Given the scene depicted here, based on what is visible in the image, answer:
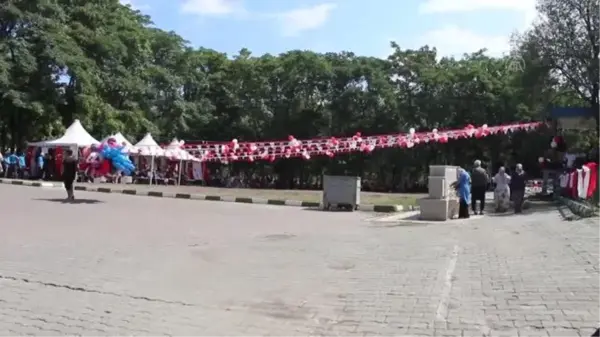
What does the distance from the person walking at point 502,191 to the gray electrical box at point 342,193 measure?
15.4ft

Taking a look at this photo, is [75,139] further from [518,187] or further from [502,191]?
[518,187]

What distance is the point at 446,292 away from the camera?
8.24m

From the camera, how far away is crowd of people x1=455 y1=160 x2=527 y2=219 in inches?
784

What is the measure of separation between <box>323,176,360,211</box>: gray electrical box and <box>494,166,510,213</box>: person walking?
4708mm

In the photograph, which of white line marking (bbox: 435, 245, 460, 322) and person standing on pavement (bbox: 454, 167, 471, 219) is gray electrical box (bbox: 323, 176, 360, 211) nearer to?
person standing on pavement (bbox: 454, 167, 471, 219)

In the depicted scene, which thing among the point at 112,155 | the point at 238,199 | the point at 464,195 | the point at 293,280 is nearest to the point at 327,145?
the point at 238,199

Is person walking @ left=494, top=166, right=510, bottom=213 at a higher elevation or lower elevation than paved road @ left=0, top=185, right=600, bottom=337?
higher

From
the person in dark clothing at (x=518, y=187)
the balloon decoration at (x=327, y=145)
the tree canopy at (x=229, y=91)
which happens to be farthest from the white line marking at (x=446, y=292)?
the tree canopy at (x=229, y=91)

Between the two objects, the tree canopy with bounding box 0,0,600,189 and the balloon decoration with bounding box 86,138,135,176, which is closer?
the balloon decoration with bounding box 86,138,135,176

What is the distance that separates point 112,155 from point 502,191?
828 inches

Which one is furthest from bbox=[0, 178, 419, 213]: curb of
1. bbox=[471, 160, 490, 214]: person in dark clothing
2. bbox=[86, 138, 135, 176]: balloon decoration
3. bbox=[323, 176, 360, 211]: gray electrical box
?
bbox=[86, 138, 135, 176]: balloon decoration

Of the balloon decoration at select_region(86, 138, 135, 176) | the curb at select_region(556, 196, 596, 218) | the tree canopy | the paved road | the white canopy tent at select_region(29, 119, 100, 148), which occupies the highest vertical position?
the tree canopy

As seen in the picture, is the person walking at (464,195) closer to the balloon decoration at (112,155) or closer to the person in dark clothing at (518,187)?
the person in dark clothing at (518,187)

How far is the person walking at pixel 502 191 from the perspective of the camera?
22312mm
